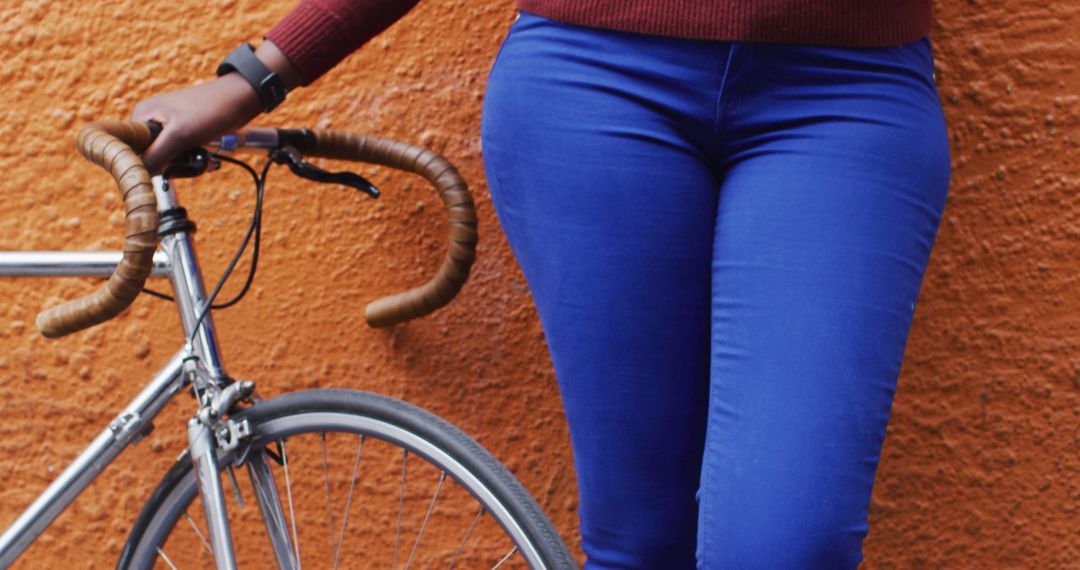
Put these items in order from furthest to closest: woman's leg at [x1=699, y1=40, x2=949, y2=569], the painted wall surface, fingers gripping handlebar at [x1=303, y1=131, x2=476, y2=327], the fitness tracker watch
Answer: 1. the painted wall surface
2. fingers gripping handlebar at [x1=303, y1=131, x2=476, y2=327]
3. the fitness tracker watch
4. woman's leg at [x1=699, y1=40, x2=949, y2=569]

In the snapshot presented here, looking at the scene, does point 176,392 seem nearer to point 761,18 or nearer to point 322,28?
point 322,28

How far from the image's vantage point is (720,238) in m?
0.92

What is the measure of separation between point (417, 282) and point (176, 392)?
448 millimetres

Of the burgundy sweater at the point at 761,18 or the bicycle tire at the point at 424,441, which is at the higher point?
the burgundy sweater at the point at 761,18

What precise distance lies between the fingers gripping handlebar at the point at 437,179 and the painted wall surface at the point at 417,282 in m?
0.22

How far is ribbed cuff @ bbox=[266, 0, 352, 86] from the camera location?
3.57 ft

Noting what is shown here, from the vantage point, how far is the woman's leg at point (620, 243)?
3.05 feet

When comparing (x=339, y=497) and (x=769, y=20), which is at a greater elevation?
(x=769, y=20)

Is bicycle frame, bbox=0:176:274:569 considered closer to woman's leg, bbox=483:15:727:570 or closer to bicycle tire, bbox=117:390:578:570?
bicycle tire, bbox=117:390:578:570

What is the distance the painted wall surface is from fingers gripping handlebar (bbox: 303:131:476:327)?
0.74 ft

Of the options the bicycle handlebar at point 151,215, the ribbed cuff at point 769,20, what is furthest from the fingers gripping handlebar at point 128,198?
the ribbed cuff at point 769,20

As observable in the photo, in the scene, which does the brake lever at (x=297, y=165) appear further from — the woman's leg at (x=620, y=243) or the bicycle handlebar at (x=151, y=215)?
the woman's leg at (x=620, y=243)

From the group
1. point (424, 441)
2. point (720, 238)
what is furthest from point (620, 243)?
point (424, 441)

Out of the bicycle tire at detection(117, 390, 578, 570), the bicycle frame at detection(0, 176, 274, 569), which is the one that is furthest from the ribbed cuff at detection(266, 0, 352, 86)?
the bicycle tire at detection(117, 390, 578, 570)
